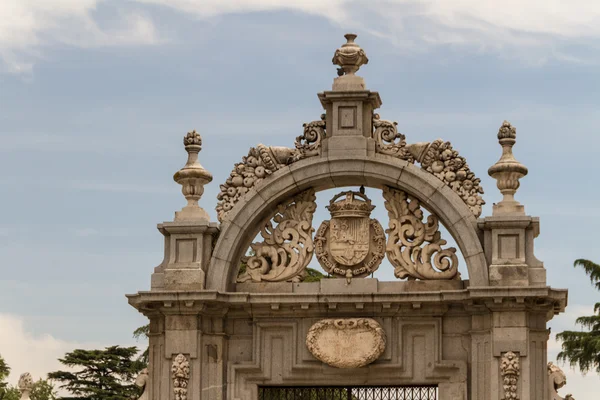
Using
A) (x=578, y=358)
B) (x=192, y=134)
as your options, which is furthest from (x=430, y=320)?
(x=578, y=358)

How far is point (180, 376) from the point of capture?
94.0ft

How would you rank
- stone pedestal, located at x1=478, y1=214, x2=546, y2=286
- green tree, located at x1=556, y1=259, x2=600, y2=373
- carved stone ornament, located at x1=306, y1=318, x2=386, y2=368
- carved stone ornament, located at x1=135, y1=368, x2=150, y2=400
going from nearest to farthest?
stone pedestal, located at x1=478, y1=214, x2=546, y2=286 → carved stone ornament, located at x1=306, y1=318, x2=386, y2=368 → carved stone ornament, located at x1=135, y1=368, x2=150, y2=400 → green tree, located at x1=556, y1=259, x2=600, y2=373

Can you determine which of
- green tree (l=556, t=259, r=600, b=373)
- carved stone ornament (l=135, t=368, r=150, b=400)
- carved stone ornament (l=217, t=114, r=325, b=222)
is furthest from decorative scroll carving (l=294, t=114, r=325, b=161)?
green tree (l=556, t=259, r=600, b=373)

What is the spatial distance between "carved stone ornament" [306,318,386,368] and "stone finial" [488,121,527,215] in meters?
2.68

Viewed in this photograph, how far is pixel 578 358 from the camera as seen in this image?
138 feet

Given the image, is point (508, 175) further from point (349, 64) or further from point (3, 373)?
point (3, 373)

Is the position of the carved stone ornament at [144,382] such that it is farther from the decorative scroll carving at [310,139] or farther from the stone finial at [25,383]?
the decorative scroll carving at [310,139]

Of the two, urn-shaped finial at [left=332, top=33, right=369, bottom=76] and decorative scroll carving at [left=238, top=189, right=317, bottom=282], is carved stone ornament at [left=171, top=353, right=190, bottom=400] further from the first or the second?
urn-shaped finial at [left=332, top=33, right=369, bottom=76]

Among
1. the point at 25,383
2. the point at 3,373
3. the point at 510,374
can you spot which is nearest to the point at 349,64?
the point at 510,374

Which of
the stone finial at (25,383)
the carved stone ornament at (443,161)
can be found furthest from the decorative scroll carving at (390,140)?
the stone finial at (25,383)

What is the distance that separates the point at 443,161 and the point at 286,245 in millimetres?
2853

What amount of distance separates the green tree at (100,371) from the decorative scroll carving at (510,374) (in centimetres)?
1998

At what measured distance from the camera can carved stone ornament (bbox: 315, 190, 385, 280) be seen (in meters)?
29.0

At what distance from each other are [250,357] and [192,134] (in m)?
3.73
